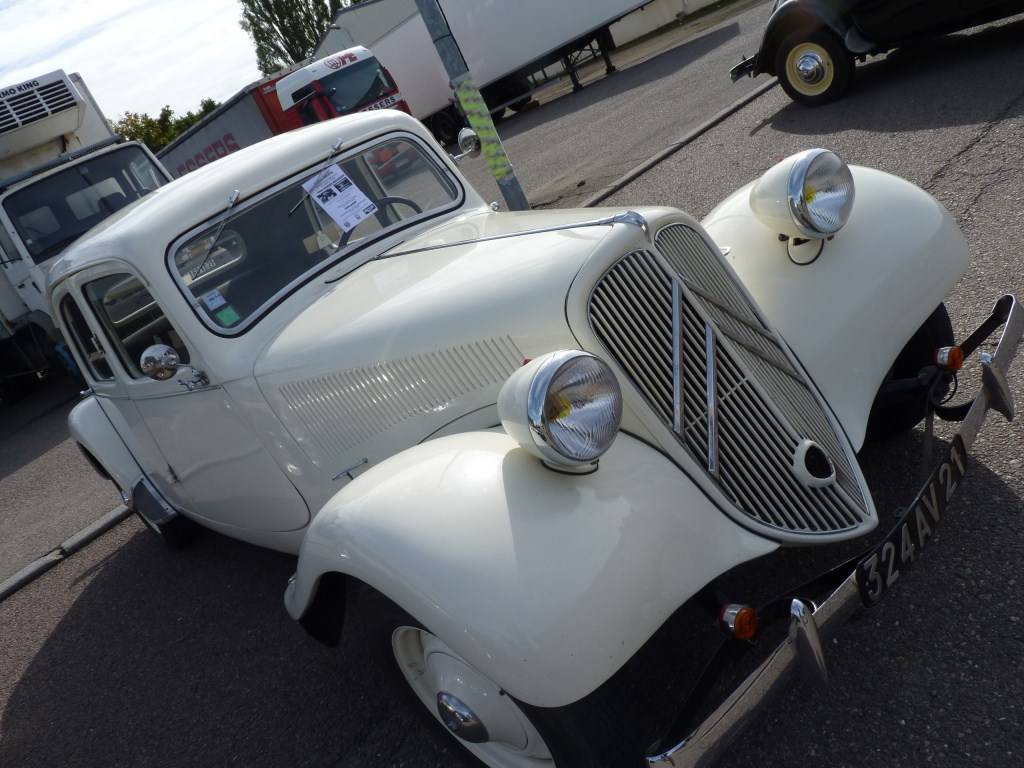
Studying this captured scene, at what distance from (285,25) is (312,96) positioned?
2992 centimetres

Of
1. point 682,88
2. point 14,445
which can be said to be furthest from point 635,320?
point 682,88

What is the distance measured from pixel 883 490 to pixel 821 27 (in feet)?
20.8

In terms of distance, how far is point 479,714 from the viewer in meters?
A: 2.27

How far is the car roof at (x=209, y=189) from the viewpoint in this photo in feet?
11.0

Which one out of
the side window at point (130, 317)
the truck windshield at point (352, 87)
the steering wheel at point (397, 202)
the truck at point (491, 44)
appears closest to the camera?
the side window at point (130, 317)

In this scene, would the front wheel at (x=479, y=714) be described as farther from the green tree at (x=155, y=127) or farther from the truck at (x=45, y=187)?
the green tree at (x=155, y=127)

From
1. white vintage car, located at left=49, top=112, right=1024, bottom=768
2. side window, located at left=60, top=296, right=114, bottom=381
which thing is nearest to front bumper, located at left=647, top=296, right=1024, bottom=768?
white vintage car, located at left=49, top=112, right=1024, bottom=768

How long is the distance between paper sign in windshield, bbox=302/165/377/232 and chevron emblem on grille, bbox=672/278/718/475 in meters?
1.55

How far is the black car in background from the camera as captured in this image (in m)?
7.43

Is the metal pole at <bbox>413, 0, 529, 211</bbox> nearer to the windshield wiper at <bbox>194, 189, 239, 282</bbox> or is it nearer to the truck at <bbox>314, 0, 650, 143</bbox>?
the windshield wiper at <bbox>194, 189, 239, 282</bbox>

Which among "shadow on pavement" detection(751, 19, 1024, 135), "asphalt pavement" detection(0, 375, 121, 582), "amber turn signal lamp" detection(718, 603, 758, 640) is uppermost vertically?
"amber turn signal lamp" detection(718, 603, 758, 640)

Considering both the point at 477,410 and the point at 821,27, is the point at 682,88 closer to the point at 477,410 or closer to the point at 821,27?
the point at 821,27

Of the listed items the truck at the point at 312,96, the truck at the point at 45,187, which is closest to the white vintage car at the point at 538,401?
the truck at the point at 45,187

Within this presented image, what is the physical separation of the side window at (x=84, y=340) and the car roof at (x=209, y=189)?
0.15 meters
